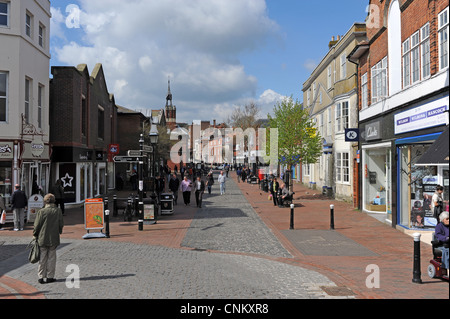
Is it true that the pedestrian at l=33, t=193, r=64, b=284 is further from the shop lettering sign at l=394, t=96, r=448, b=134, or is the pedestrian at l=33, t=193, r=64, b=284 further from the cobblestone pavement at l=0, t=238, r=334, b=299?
the shop lettering sign at l=394, t=96, r=448, b=134

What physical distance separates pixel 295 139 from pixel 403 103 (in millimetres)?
13848

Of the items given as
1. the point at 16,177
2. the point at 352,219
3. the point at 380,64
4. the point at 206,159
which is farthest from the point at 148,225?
the point at 206,159

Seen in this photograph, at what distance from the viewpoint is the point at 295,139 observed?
90.3ft

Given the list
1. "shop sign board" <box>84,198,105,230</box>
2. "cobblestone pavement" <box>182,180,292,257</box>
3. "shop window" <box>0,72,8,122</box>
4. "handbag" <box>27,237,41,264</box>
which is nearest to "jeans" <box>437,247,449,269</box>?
"cobblestone pavement" <box>182,180,292,257</box>

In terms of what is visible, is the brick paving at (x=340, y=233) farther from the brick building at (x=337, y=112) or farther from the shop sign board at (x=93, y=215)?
the brick building at (x=337, y=112)

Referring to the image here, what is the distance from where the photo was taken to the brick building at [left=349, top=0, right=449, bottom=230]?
455 inches

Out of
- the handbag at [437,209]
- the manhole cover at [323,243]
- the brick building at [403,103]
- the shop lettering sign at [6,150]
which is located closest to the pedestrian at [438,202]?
the handbag at [437,209]

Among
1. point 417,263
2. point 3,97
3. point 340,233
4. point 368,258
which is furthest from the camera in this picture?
point 3,97

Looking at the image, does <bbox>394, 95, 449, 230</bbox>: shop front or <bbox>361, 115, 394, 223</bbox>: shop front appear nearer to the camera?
<bbox>394, 95, 449, 230</bbox>: shop front

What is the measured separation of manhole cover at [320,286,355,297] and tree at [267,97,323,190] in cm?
1993

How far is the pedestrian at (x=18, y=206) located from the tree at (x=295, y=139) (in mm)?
17030

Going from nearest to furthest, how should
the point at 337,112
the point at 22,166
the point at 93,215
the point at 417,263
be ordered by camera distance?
the point at 417,263
the point at 93,215
the point at 22,166
the point at 337,112

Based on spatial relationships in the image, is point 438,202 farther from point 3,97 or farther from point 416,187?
point 3,97

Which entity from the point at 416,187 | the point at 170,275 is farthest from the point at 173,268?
the point at 416,187
